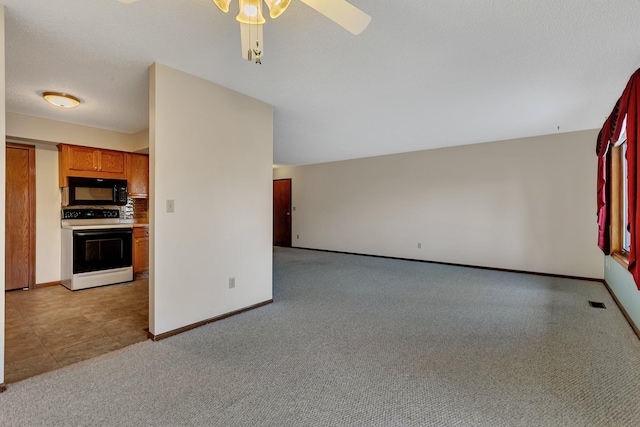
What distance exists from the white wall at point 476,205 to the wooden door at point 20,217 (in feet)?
18.0

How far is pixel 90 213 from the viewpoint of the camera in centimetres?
461

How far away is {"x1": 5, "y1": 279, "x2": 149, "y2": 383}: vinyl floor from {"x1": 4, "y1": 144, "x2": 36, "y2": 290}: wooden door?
26cm

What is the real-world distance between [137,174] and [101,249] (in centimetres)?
131

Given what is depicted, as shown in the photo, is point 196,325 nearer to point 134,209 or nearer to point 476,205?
point 134,209

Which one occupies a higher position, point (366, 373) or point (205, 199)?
point (205, 199)

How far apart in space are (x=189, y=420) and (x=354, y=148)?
5.16 meters

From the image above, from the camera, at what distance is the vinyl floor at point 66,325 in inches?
87.8

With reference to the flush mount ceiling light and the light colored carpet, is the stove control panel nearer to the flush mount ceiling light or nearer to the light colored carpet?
the flush mount ceiling light

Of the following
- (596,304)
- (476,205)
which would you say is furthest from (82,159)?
(596,304)

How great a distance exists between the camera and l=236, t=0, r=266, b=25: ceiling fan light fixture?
58.4 inches

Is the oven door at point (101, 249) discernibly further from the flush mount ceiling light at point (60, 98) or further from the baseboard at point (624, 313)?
the baseboard at point (624, 313)

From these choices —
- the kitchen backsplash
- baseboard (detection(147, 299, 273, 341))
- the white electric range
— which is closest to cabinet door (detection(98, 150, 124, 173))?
the kitchen backsplash

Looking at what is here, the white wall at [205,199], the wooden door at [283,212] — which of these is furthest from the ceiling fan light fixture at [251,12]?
the wooden door at [283,212]

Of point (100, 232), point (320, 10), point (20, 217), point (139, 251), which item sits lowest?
point (139, 251)
